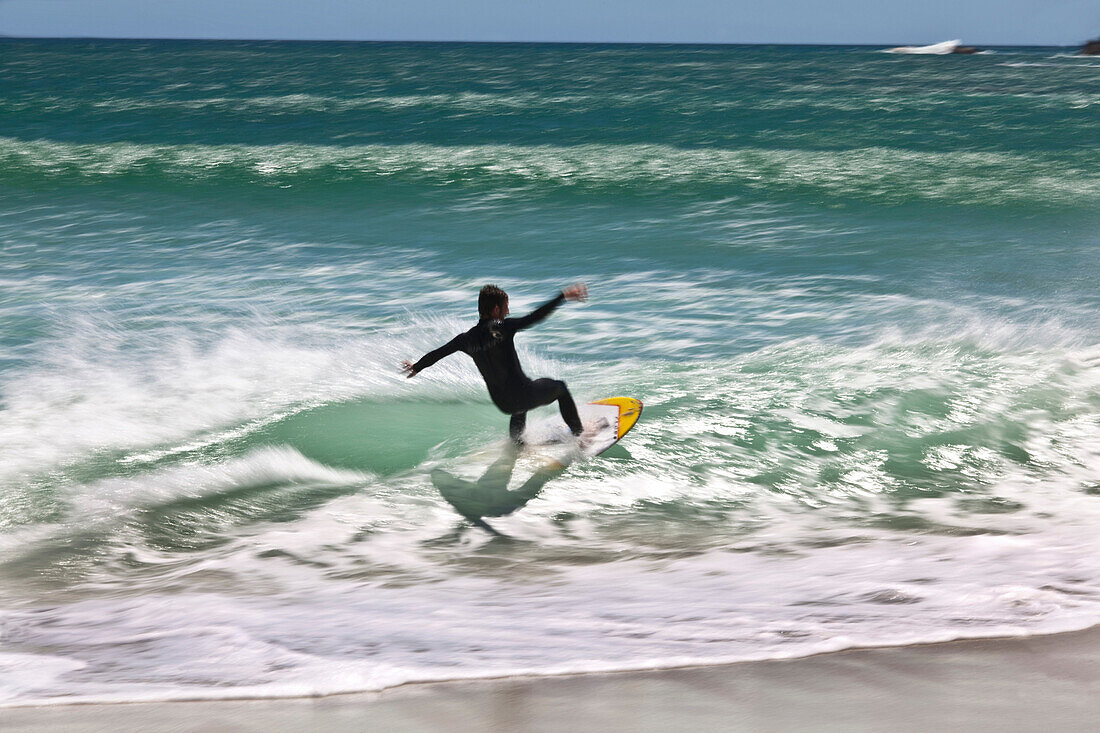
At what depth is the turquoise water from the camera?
3369mm

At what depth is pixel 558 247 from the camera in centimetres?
1364

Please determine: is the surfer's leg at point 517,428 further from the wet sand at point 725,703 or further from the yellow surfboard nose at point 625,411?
the wet sand at point 725,703

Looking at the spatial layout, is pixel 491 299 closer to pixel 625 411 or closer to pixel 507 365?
pixel 507 365

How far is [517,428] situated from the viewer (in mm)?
6102

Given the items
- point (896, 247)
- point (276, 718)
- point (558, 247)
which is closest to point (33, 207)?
point (558, 247)

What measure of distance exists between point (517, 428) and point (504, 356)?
61 cm

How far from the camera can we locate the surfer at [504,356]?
550 centimetres

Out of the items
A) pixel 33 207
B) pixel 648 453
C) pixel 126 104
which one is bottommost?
pixel 648 453

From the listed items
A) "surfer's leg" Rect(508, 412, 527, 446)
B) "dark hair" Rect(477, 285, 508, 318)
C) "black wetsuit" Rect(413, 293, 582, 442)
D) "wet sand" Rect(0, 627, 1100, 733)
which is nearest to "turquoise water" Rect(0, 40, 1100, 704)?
"wet sand" Rect(0, 627, 1100, 733)

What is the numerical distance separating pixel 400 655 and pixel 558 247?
10.9 metres

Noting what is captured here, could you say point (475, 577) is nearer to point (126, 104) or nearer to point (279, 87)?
point (126, 104)

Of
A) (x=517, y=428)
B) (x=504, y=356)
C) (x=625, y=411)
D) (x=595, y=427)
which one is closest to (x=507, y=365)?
(x=504, y=356)

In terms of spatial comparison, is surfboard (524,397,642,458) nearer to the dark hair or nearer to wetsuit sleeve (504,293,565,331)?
wetsuit sleeve (504,293,565,331)

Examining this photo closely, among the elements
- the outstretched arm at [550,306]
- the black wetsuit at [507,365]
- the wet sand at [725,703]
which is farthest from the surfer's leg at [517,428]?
the wet sand at [725,703]
